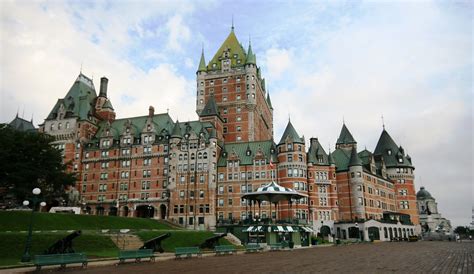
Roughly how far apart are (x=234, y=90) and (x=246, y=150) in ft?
78.6

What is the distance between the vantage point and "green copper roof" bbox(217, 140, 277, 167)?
279 feet

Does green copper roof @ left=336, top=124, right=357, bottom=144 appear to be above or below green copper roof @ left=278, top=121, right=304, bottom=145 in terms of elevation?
above

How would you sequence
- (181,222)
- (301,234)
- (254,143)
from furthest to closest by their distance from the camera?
(254,143), (181,222), (301,234)

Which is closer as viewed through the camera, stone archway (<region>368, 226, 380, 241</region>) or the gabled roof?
stone archway (<region>368, 226, 380, 241</region>)

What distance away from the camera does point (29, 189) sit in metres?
59.9

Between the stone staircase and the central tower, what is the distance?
180 feet

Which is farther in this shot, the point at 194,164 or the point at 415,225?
the point at 415,225

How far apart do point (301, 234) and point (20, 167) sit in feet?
161

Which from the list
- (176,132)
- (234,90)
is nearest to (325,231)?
(176,132)

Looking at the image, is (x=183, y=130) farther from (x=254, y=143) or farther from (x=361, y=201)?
(x=361, y=201)

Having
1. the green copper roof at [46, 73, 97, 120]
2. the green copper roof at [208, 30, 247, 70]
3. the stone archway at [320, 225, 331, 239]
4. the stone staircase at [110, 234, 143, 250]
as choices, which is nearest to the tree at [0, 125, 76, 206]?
the stone staircase at [110, 234, 143, 250]

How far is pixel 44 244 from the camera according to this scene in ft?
125

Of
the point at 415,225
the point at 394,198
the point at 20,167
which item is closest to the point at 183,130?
the point at 20,167

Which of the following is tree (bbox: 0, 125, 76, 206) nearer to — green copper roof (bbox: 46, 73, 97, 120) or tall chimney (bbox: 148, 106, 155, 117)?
green copper roof (bbox: 46, 73, 97, 120)
